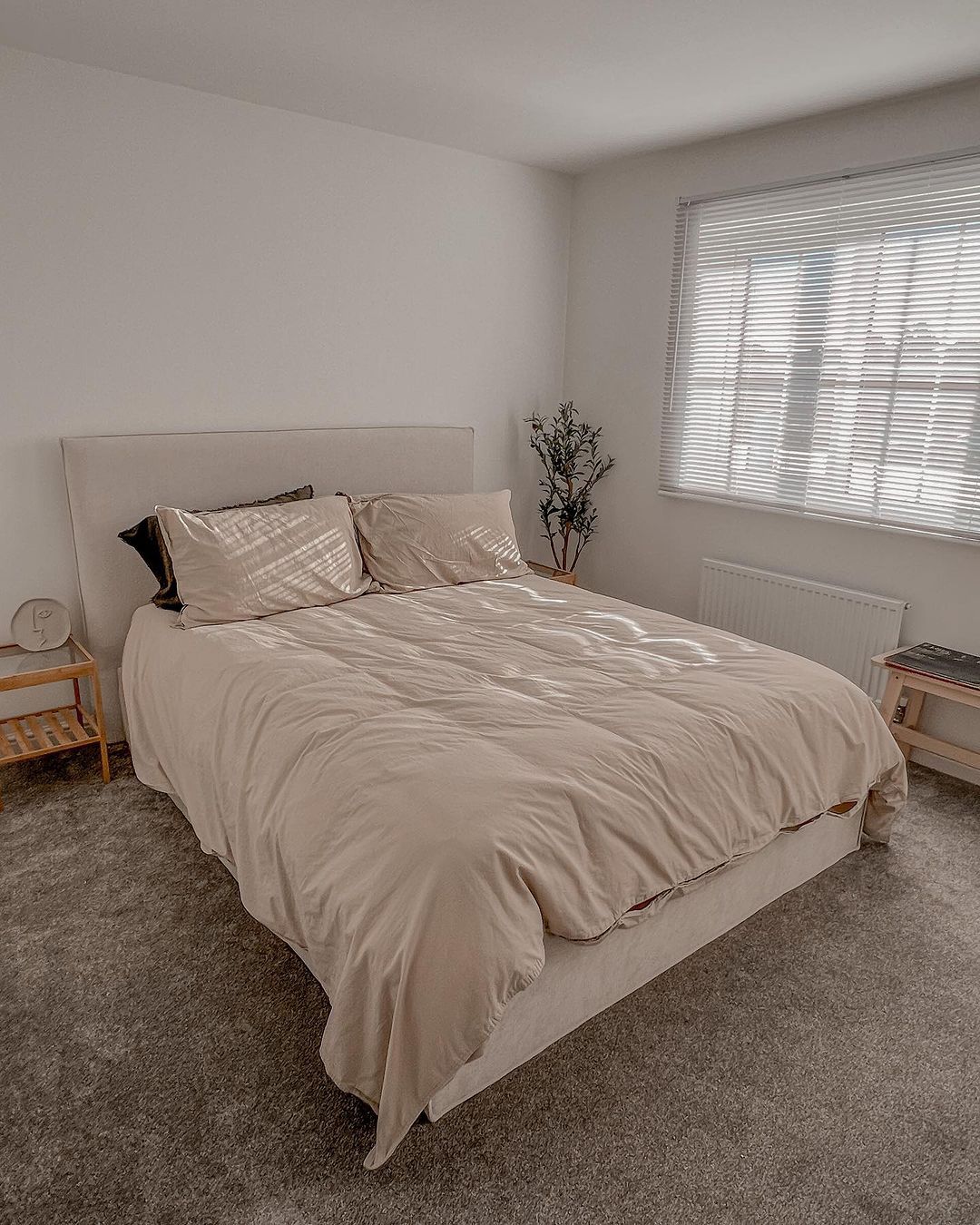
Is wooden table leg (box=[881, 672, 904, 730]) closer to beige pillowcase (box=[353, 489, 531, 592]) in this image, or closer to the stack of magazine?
the stack of magazine

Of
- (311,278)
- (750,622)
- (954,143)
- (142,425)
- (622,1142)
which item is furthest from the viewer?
(750,622)

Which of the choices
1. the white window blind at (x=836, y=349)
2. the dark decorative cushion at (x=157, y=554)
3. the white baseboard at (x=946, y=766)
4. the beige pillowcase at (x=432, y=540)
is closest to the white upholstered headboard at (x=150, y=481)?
the dark decorative cushion at (x=157, y=554)

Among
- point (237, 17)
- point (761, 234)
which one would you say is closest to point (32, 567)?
point (237, 17)

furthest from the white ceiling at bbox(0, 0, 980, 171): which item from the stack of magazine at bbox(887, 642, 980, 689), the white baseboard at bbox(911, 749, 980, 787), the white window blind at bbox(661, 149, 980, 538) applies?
the white baseboard at bbox(911, 749, 980, 787)

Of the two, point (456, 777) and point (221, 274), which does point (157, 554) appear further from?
point (456, 777)

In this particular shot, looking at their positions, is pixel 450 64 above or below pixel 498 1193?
above

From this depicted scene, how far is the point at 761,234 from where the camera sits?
365 centimetres

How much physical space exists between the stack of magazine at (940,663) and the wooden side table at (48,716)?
289 cm

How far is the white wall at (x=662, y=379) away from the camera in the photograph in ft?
10.5

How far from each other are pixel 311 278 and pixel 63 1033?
2943mm

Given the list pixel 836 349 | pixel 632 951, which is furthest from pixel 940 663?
pixel 632 951

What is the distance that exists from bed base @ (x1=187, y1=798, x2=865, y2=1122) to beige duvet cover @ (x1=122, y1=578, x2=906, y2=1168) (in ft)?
0.41

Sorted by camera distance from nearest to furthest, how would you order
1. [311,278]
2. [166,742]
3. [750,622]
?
[166,742] < [311,278] < [750,622]

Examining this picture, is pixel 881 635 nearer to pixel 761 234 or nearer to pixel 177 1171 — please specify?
pixel 761 234
